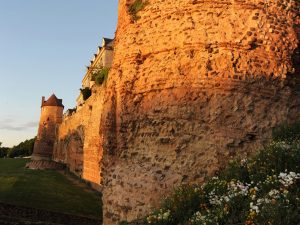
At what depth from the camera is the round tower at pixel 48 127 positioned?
2000 inches

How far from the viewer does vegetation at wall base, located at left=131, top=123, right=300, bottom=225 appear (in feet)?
12.5

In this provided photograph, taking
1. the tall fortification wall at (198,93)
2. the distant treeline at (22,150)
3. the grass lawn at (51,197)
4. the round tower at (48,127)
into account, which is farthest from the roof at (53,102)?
the tall fortification wall at (198,93)

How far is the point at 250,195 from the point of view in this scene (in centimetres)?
445

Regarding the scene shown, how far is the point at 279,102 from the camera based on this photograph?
650 centimetres

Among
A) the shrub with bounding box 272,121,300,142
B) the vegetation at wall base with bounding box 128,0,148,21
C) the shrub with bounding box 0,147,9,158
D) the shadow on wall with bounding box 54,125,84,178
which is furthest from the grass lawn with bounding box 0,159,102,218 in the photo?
the shrub with bounding box 0,147,9,158

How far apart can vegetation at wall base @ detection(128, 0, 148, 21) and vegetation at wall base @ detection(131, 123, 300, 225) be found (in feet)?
11.8

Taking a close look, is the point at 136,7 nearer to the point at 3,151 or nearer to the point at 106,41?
the point at 106,41

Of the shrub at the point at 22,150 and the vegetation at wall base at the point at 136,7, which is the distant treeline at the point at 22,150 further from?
the vegetation at wall base at the point at 136,7

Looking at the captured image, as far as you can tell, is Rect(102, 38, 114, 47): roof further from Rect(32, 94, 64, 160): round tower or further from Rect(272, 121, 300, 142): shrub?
Rect(272, 121, 300, 142): shrub

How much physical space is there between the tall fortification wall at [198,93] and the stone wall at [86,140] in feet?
40.1

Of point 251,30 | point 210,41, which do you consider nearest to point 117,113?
point 210,41

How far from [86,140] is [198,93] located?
20021 millimetres


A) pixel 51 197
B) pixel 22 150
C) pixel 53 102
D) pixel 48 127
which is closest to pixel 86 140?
pixel 51 197

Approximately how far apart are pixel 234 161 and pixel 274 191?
1.73 m
